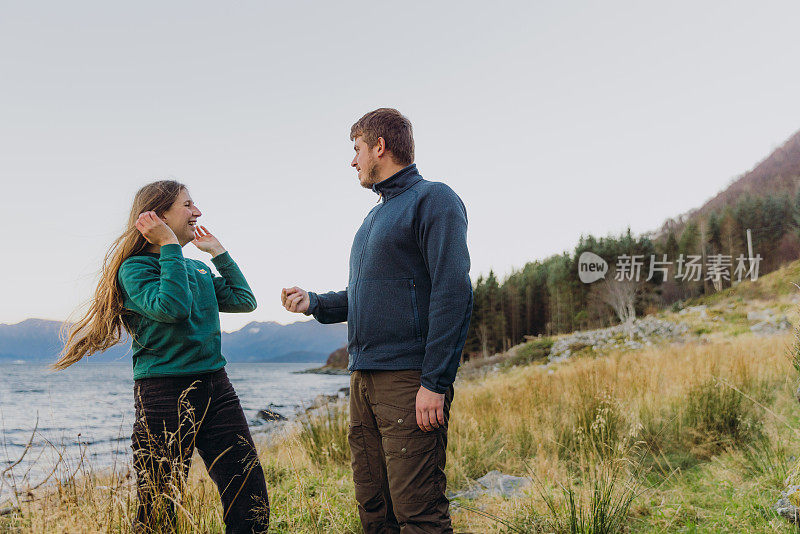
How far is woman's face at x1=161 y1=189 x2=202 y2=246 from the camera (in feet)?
7.73

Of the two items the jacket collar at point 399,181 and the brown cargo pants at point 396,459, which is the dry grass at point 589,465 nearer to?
the brown cargo pants at point 396,459

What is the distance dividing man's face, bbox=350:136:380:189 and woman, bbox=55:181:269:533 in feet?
2.75

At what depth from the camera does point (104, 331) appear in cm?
217

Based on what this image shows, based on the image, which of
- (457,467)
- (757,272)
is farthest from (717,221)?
(457,467)

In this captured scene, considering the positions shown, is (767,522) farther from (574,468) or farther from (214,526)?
(214,526)

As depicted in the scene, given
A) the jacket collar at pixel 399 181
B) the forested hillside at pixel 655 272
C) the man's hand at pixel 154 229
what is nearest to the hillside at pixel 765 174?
the forested hillside at pixel 655 272

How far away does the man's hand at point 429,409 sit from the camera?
1780 mm

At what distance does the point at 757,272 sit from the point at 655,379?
40440mm

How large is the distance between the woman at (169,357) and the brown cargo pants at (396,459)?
0.55 m

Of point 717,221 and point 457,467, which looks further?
point 717,221

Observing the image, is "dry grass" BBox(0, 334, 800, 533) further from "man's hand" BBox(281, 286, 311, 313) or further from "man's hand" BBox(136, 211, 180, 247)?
"man's hand" BBox(136, 211, 180, 247)

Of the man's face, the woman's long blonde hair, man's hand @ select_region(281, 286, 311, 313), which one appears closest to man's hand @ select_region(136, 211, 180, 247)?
the woman's long blonde hair

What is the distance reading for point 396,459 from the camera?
72.9 inches

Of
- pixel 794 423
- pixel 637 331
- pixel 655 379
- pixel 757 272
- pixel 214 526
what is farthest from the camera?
pixel 757 272
